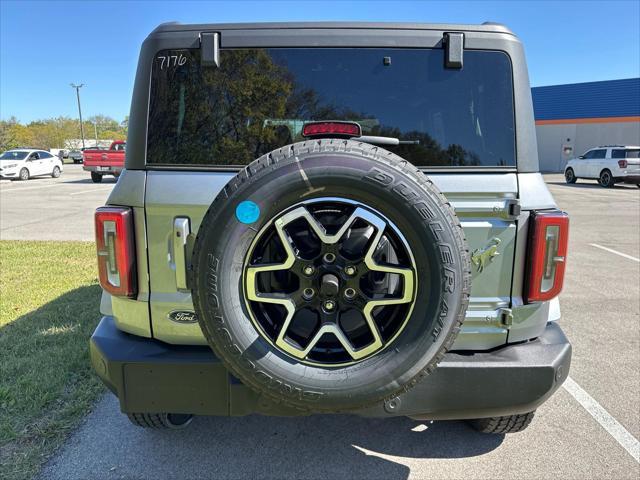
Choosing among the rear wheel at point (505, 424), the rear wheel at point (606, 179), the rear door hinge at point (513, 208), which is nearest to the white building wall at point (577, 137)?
the rear wheel at point (606, 179)

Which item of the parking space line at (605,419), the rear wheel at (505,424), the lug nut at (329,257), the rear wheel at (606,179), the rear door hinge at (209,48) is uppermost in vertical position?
the rear door hinge at (209,48)

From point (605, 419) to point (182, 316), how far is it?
2.71 metres

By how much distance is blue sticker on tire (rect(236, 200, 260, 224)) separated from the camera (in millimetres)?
1699

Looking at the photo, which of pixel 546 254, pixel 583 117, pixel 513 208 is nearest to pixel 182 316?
pixel 513 208

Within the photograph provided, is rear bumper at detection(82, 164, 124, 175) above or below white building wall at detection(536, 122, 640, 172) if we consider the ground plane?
below

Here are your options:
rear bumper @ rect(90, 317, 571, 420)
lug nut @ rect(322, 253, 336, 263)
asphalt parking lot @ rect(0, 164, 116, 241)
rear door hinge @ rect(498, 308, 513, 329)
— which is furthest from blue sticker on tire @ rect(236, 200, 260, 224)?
asphalt parking lot @ rect(0, 164, 116, 241)

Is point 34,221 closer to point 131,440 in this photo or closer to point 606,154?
point 131,440

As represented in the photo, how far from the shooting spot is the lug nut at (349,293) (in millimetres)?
1797

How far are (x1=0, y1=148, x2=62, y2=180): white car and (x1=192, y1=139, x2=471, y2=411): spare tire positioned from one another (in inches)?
Answer: 1000

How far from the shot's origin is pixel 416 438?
2764 mm

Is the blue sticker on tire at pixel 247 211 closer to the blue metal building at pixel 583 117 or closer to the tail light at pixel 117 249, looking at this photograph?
the tail light at pixel 117 249

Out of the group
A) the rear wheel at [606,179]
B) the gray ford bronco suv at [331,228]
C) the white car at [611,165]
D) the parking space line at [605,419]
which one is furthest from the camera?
the rear wheel at [606,179]

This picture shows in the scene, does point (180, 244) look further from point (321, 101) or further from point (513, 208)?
point (513, 208)

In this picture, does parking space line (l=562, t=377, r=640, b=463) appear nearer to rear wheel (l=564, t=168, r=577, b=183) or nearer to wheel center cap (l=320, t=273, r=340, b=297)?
wheel center cap (l=320, t=273, r=340, b=297)
